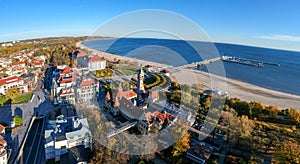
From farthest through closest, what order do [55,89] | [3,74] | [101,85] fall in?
[3,74] < [101,85] < [55,89]

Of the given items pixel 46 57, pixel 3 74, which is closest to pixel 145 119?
pixel 3 74

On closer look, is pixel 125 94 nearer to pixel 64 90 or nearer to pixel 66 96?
pixel 66 96

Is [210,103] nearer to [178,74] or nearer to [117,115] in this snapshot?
[117,115]

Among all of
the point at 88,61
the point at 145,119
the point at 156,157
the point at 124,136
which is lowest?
the point at 156,157

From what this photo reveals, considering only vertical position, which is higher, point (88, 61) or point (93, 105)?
point (88, 61)

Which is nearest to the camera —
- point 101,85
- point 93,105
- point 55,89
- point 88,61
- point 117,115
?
point 117,115

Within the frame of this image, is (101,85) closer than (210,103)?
No

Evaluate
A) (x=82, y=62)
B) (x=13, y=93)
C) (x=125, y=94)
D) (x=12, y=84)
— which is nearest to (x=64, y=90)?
(x=125, y=94)
